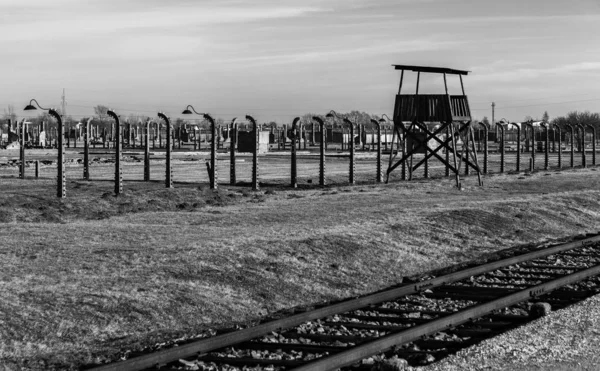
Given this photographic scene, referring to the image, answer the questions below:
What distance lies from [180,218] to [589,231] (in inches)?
378

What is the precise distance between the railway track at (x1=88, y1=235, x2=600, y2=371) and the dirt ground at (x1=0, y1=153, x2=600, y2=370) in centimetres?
85

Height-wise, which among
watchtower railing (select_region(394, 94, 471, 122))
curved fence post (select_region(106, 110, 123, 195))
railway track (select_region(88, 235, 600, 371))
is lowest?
railway track (select_region(88, 235, 600, 371))

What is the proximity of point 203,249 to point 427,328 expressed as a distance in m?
5.70

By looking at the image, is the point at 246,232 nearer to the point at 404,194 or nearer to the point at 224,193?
the point at 224,193

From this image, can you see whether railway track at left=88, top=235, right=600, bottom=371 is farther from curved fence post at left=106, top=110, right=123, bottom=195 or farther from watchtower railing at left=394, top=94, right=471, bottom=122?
watchtower railing at left=394, top=94, right=471, bottom=122

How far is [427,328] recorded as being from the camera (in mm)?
9977

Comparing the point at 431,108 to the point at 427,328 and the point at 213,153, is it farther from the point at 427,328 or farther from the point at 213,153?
the point at 427,328

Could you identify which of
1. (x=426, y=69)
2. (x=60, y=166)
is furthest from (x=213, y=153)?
(x=426, y=69)

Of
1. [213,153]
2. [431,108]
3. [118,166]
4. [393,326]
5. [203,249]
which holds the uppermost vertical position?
[431,108]

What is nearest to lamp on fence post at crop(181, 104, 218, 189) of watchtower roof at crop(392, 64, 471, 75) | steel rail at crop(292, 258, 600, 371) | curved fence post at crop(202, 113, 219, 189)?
curved fence post at crop(202, 113, 219, 189)

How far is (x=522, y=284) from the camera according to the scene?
45.5 feet

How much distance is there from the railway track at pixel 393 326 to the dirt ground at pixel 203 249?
0.85m

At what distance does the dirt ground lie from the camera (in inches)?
412

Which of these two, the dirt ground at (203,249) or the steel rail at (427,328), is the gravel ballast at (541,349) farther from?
the dirt ground at (203,249)
